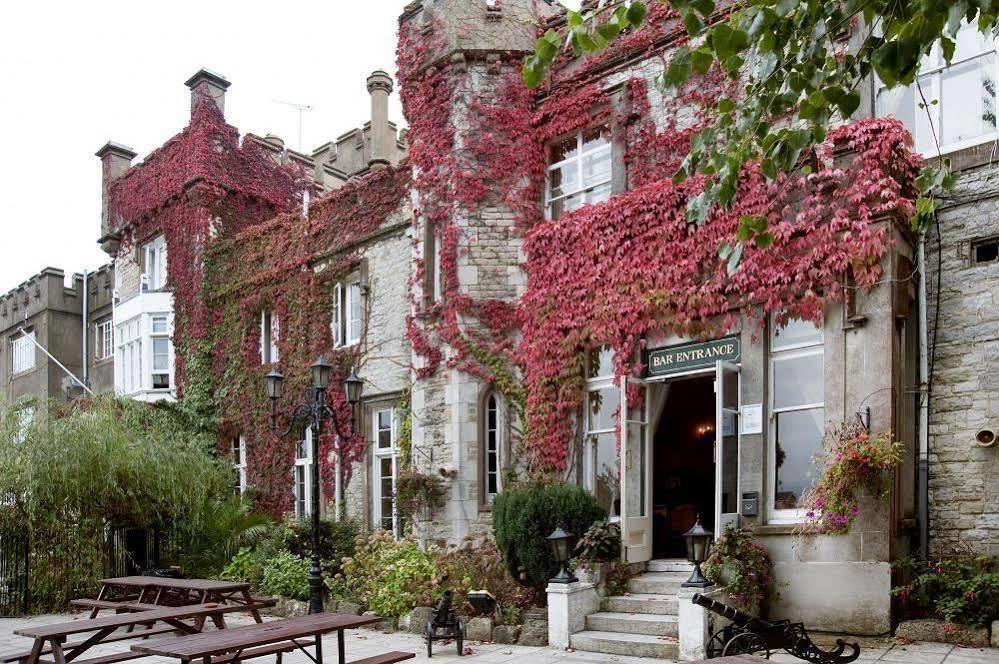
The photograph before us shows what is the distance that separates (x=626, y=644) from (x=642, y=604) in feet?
3.15

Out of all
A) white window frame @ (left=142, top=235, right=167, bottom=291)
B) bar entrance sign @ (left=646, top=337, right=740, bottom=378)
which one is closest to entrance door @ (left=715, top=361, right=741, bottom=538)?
bar entrance sign @ (left=646, top=337, right=740, bottom=378)

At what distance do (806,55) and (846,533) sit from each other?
5.66 m

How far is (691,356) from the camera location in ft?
39.2

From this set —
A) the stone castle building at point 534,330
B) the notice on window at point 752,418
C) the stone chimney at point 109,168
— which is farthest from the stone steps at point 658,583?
the stone chimney at point 109,168

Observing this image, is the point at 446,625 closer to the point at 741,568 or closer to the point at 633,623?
the point at 633,623

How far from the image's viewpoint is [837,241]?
10.6m

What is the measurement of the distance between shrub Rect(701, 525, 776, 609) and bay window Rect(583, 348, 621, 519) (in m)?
2.43

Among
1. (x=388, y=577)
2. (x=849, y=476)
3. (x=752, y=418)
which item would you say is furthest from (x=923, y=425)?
(x=388, y=577)

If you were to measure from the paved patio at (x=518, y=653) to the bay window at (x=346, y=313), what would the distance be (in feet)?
23.6

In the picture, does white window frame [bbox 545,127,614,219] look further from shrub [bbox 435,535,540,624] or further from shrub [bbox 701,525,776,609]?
shrub [bbox 701,525,776,609]

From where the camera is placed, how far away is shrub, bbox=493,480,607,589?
11.5 metres

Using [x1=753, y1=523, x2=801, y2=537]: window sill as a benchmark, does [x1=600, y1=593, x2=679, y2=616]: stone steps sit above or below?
below

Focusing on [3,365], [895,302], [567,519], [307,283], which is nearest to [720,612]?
[567,519]

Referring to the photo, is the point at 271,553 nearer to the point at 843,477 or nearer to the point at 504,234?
the point at 504,234
